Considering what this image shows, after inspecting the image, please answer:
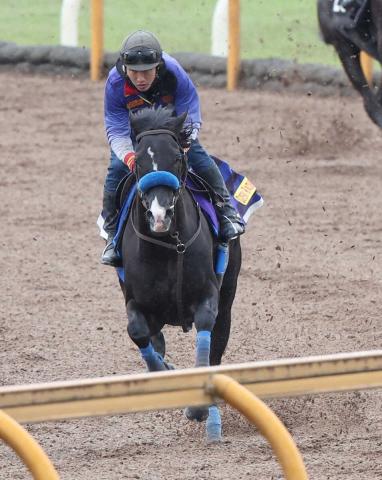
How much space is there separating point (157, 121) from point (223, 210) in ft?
2.69

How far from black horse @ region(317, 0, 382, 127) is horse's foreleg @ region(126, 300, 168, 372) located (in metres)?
3.86

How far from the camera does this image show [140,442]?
6137mm

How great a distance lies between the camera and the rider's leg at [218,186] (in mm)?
6531

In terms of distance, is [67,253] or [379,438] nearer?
[379,438]

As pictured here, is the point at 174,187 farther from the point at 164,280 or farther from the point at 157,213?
the point at 164,280

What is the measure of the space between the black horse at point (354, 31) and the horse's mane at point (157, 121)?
11.9 feet

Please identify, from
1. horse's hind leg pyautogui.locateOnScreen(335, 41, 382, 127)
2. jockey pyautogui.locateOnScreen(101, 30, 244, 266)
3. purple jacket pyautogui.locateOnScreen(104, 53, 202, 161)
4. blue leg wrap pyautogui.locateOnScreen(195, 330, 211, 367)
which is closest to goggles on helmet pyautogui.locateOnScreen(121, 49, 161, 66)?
jockey pyautogui.locateOnScreen(101, 30, 244, 266)

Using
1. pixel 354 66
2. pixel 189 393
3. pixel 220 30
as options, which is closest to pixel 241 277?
pixel 354 66

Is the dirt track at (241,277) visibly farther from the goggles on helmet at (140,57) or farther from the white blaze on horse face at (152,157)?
the goggles on helmet at (140,57)

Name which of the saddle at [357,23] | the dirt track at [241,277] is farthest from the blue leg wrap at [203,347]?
the saddle at [357,23]

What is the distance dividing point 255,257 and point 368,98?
5.06 feet

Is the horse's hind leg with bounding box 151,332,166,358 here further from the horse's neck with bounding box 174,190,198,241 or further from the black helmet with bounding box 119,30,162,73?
the black helmet with bounding box 119,30,162,73

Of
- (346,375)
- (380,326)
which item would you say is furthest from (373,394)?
(346,375)

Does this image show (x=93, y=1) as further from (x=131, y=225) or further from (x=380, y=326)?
(x=131, y=225)
